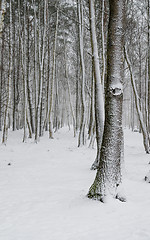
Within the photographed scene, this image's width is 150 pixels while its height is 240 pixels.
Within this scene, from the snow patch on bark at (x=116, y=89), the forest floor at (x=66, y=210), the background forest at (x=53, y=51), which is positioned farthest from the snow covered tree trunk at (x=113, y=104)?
the background forest at (x=53, y=51)

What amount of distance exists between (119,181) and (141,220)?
0.77 m

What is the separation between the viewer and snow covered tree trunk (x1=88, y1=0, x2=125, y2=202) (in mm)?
3041

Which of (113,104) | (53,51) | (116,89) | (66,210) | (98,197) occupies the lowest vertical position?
(66,210)

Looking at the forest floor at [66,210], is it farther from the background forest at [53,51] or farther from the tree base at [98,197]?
the background forest at [53,51]

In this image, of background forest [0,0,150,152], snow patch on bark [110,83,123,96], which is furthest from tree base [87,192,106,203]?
background forest [0,0,150,152]

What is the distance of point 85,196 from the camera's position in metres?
3.17

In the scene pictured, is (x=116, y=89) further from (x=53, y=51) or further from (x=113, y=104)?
(x=53, y=51)

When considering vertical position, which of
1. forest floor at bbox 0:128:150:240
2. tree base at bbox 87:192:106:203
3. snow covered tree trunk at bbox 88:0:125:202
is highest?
snow covered tree trunk at bbox 88:0:125:202

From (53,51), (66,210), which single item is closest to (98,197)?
(66,210)

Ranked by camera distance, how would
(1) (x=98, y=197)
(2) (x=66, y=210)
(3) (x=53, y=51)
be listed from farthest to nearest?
(3) (x=53, y=51) < (1) (x=98, y=197) < (2) (x=66, y=210)

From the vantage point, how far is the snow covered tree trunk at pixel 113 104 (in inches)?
120

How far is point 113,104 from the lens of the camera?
120 inches

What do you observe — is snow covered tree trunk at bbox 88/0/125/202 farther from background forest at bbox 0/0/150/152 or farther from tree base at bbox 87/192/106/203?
background forest at bbox 0/0/150/152

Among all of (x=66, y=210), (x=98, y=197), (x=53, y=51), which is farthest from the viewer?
(x=53, y=51)
